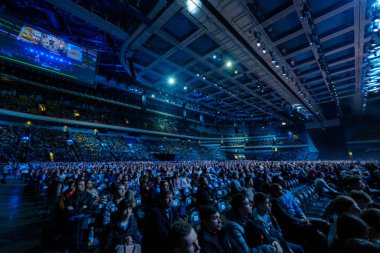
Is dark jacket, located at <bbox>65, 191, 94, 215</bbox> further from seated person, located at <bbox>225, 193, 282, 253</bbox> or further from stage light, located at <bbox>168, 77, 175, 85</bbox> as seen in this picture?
stage light, located at <bbox>168, 77, 175, 85</bbox>

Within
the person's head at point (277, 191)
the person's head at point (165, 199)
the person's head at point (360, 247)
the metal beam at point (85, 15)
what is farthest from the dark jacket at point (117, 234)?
the metal beam at point (85, 15)

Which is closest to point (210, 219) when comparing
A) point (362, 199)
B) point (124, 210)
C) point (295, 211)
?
point (124, 210)

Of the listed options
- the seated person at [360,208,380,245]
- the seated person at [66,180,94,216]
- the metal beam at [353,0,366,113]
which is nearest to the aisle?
the seated person at [66,180,94,216]

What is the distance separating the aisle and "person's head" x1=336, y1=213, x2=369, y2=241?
239 inches

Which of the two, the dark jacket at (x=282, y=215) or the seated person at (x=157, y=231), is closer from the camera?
the seated person at (x=157, y=231)

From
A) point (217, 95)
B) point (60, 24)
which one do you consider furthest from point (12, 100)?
point (217, 95)

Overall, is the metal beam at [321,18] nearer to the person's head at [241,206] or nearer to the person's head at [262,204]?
the person's head at [262,204]

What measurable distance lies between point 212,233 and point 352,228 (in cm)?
161

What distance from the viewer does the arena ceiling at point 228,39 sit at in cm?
825

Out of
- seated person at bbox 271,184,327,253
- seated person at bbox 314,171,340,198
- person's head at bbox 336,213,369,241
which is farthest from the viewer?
seated person at bbox 314,171,340,198

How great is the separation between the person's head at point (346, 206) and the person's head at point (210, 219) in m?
2.43

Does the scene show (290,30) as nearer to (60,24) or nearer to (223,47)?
(223,47)

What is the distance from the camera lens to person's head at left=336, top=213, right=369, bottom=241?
1874mm

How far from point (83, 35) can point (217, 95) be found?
585 inches
